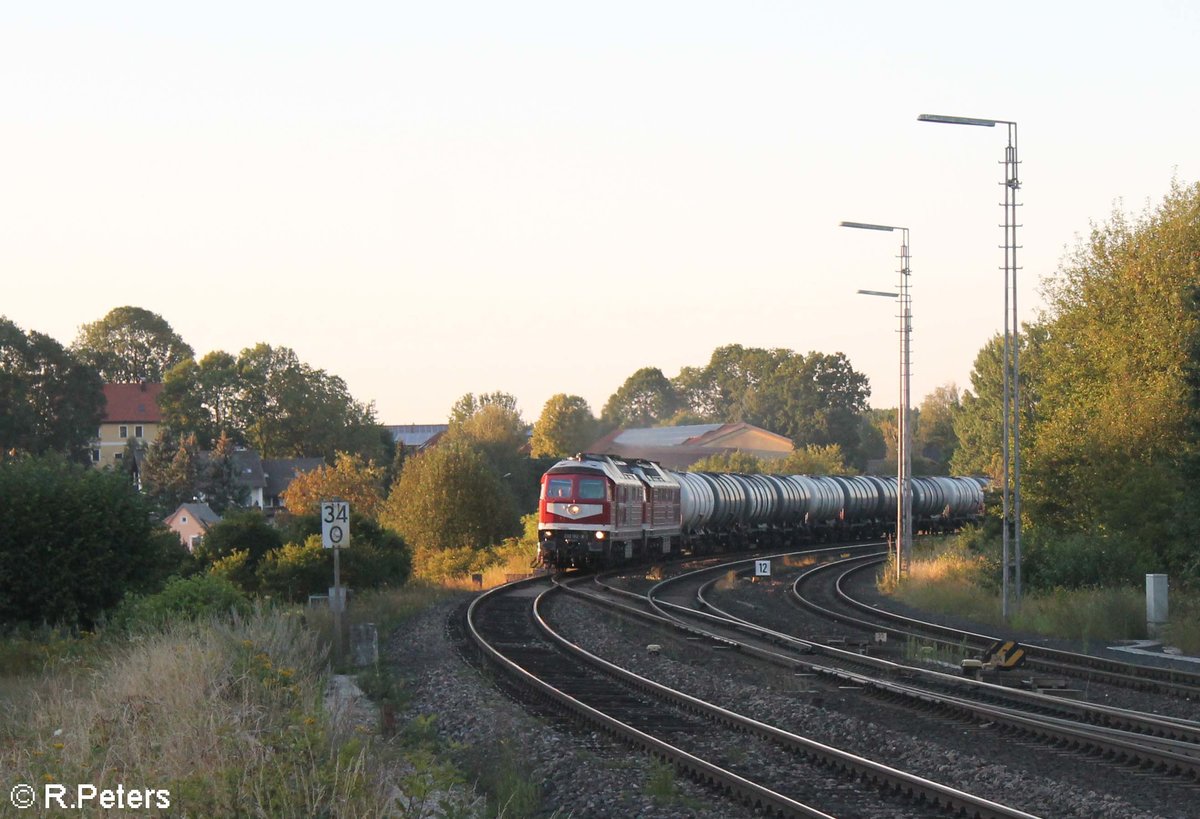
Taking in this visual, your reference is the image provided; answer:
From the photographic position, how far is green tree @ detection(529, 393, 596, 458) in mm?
124719

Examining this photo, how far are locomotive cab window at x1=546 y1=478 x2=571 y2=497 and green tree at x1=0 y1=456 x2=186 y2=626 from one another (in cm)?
1402

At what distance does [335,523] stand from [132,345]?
→ 369 ft

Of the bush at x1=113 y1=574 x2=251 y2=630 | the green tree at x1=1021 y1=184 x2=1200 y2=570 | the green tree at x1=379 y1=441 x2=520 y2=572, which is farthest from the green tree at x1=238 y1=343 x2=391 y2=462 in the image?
the bush at x1=113 y1=574 x2=251 y2=630

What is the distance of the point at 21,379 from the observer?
264 feet

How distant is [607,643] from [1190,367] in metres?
11.4

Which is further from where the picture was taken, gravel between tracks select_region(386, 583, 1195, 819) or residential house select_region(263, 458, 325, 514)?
residential house select_region(263, 458, 325, 514)

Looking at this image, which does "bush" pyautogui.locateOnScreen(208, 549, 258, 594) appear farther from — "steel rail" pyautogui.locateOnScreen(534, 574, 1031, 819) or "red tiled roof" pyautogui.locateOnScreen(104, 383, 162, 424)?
"red tiled roof" pyautogui.locateOnScreen(104, 383, 162, 424)

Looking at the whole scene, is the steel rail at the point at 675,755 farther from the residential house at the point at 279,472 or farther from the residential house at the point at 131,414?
the residential house at the point at 131,414

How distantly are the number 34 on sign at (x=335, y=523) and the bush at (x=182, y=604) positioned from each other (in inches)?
62.2

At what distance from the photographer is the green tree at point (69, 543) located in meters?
22.8

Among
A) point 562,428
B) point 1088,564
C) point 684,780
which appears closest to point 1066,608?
point 1088,564

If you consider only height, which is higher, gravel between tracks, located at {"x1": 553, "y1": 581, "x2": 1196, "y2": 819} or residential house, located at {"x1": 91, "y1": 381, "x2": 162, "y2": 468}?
residential house, located at {"x1": 91, "y1": 381, "x2": 162, "y2": 468}

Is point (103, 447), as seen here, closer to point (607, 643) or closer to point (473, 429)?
point (473, 429)

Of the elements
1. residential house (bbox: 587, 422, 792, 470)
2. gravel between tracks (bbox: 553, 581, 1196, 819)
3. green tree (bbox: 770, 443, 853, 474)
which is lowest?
gravel between tracks (bbox: 553, 581, 1196, 819)
